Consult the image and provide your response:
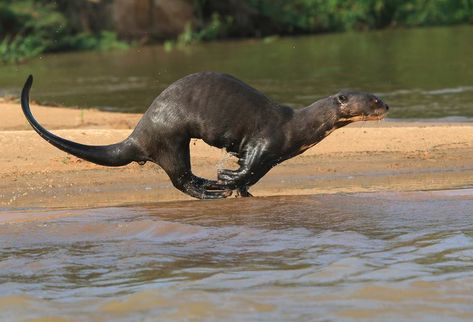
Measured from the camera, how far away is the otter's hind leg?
7637mm

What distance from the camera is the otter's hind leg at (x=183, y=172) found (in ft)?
25.1

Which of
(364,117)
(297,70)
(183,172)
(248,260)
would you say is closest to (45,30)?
(297,70)

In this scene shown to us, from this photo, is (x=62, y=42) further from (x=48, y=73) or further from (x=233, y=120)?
(x=233, y=120)

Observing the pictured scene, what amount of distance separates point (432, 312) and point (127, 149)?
11.3ft

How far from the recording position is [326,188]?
898 cm

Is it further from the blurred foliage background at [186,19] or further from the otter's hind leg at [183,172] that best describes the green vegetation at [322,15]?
the otter's hind leg at [183,172]

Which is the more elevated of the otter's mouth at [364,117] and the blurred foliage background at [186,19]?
the blurred foliage background at [186,19]

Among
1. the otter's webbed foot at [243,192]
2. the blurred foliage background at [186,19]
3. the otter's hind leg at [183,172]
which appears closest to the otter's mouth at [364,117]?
the otter's webbed foot at [243,192]

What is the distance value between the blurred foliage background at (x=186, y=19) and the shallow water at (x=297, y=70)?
117 cm

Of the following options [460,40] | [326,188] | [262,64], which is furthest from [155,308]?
[460,40]

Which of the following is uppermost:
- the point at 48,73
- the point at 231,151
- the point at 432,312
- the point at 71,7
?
the point at 71,7

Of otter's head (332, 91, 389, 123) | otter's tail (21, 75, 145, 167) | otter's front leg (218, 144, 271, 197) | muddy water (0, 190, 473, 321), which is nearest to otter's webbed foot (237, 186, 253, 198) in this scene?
otter's front leg (218, 144, 271, 197)

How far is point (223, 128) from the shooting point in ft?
24.8

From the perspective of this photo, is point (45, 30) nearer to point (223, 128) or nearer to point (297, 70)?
point (297, 70)
